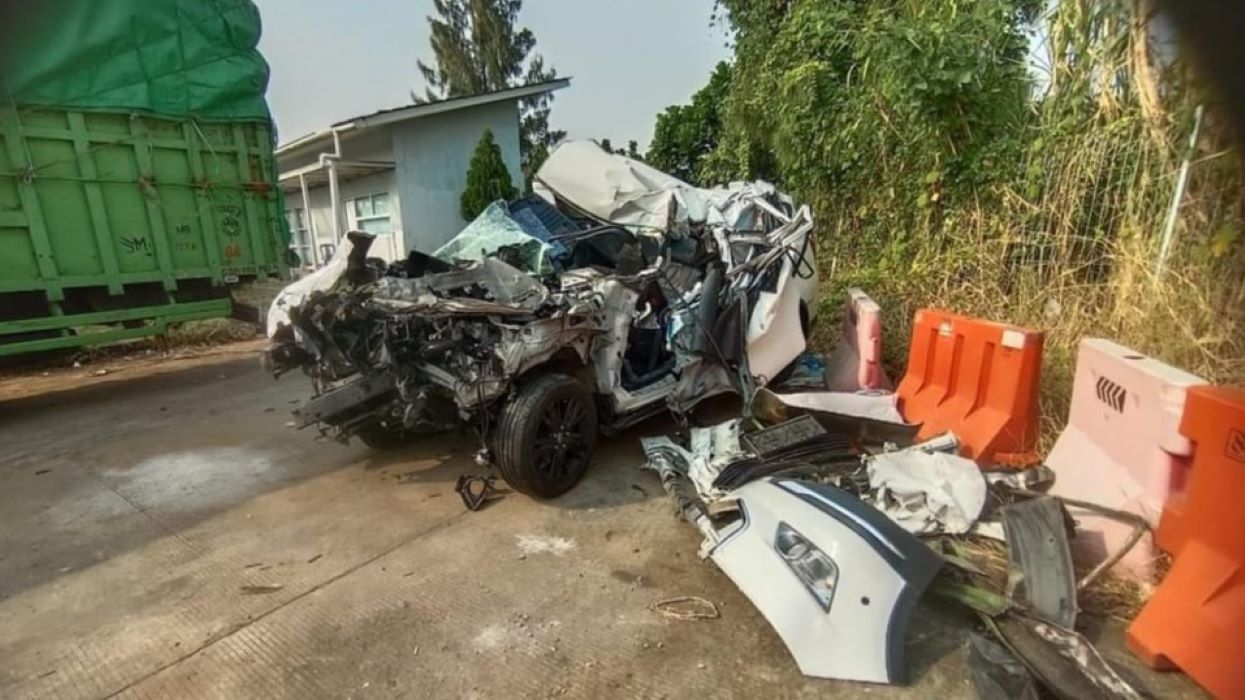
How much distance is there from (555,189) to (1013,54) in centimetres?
408

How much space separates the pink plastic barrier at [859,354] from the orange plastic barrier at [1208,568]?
2210 millimetres

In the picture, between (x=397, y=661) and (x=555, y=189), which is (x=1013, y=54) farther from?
(x=397, y=661)

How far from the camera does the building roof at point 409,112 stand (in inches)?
381

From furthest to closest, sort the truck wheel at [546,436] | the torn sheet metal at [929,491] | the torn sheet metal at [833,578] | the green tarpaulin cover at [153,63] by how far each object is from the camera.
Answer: the green tarpaulin cover at [153,63] → the truck wheel at [546,436] → the torn sheet metal at [929,491] → the torn sheet metal at [833,578]

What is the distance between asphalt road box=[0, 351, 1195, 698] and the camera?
2.02 m

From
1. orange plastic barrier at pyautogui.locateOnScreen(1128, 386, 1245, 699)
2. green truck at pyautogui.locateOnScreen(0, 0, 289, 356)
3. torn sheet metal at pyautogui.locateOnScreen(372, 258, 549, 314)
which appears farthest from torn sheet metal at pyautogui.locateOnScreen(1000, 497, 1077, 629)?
green truck at pyautogui.locateOnScreen(0, 0, 289, 356)

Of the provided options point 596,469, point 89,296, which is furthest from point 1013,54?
point 89,296

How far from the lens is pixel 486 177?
35.0 feet

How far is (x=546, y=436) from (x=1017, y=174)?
4459mm

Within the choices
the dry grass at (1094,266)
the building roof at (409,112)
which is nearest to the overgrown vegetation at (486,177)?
the building roof at (409,112)

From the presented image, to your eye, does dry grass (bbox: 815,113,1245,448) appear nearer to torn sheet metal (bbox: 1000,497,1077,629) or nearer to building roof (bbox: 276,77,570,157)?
torn sheet metal (bbox: 1000,497,1077,629)

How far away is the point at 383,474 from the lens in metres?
3.75

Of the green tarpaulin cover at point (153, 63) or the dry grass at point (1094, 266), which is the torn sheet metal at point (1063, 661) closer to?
the dry grass at point (1094, 266)

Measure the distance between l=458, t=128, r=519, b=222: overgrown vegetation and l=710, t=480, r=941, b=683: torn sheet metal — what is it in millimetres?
9458
